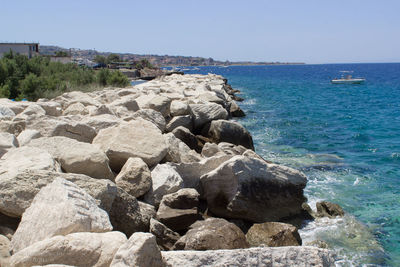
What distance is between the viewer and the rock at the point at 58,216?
3.33 meters

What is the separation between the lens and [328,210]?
764 cm

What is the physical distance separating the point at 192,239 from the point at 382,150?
11233 millimetres

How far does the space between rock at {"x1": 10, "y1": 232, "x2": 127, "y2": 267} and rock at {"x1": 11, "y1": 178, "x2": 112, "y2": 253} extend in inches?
7.7

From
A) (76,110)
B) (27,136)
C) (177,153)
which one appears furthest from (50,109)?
(177,153)

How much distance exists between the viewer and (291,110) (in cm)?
2453

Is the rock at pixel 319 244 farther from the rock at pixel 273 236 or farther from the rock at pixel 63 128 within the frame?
the rock at pixel 63 128

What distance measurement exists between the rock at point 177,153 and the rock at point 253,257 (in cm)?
373

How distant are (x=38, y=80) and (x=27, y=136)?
9514 millimetres

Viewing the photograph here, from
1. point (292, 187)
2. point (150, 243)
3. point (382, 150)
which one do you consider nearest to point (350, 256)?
point (292, 187)

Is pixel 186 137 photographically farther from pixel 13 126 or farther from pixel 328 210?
pixel 13 126

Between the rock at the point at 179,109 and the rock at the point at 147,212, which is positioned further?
the rock at the point at 179,109

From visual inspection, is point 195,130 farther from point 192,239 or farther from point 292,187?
point 192,239

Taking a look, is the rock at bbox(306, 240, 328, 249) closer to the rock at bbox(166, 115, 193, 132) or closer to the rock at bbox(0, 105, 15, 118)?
the rock at bbox(166, 115, 193, 132)

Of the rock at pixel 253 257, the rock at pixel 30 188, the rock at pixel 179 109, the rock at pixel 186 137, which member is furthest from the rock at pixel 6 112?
the rock at pixel 253 257
